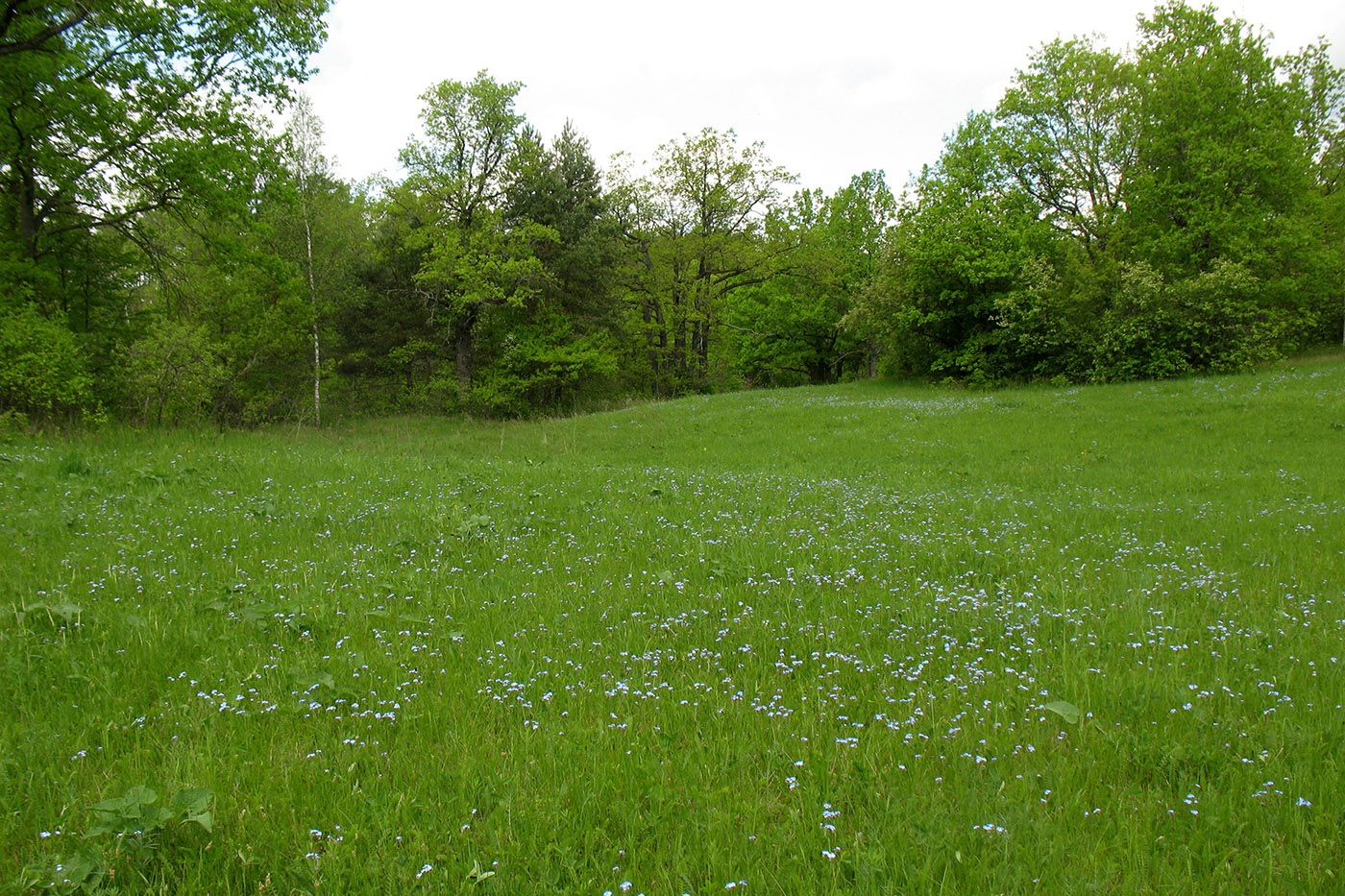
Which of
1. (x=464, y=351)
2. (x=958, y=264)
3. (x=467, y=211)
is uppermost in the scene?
(x=467, y=211)

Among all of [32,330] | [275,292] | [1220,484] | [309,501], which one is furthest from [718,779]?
[275,292]

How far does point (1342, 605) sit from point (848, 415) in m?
19.1

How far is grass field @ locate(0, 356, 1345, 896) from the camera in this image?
8.08 feet

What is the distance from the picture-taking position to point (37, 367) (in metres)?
14.7

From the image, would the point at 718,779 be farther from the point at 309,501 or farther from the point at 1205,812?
the point at 309,501

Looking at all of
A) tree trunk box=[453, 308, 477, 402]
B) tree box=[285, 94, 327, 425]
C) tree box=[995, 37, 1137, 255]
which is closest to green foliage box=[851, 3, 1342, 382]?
tree box=[995, 37, 1137, 255]

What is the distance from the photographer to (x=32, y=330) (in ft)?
48.7

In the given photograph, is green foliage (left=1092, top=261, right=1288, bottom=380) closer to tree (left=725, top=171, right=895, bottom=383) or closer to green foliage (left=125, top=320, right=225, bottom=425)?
tree (left=725, top=171, right=895, bottom=383)

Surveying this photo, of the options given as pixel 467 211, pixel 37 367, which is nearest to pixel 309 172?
pixel 467 211

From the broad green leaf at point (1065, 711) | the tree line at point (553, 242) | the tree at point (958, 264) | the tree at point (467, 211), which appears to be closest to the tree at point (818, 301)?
the tree line at point (553, 242)

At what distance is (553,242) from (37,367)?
26174mm

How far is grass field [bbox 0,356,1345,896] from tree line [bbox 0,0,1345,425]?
13075 mm

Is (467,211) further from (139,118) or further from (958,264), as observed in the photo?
(958,264)

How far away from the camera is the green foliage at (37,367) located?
1443cm
